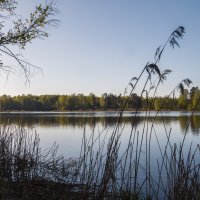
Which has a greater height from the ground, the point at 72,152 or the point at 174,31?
the point at 174,31

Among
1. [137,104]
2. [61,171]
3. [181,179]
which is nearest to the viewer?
[181,179]

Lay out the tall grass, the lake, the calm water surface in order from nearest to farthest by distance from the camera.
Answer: the tall grass
the lake
the calm water surface

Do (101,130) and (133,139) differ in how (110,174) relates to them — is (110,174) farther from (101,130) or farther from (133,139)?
(101,130)

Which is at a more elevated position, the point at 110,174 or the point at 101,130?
the point at 110,174

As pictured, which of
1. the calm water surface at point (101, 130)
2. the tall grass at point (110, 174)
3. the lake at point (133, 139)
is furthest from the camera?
the calm water surface at point (101, 130)

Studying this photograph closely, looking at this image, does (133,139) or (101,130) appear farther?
(101,130)

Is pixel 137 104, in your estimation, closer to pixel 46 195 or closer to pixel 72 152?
pixel 46 195

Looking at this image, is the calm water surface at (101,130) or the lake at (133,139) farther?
the calm water surface at (101,130)

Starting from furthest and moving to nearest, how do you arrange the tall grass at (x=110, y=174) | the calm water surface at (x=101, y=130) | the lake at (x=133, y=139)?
the calm water surface at (x=101, y=130)
the lake at (x=133, y=139)
the tall grass at (x=110, y=174)

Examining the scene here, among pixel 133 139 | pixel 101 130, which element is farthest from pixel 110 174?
pixel 101 130

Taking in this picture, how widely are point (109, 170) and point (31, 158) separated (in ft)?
13.1

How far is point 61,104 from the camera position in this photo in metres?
147

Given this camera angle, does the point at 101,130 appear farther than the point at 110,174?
Yes

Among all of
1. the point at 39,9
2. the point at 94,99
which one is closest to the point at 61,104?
the point at 94,99
